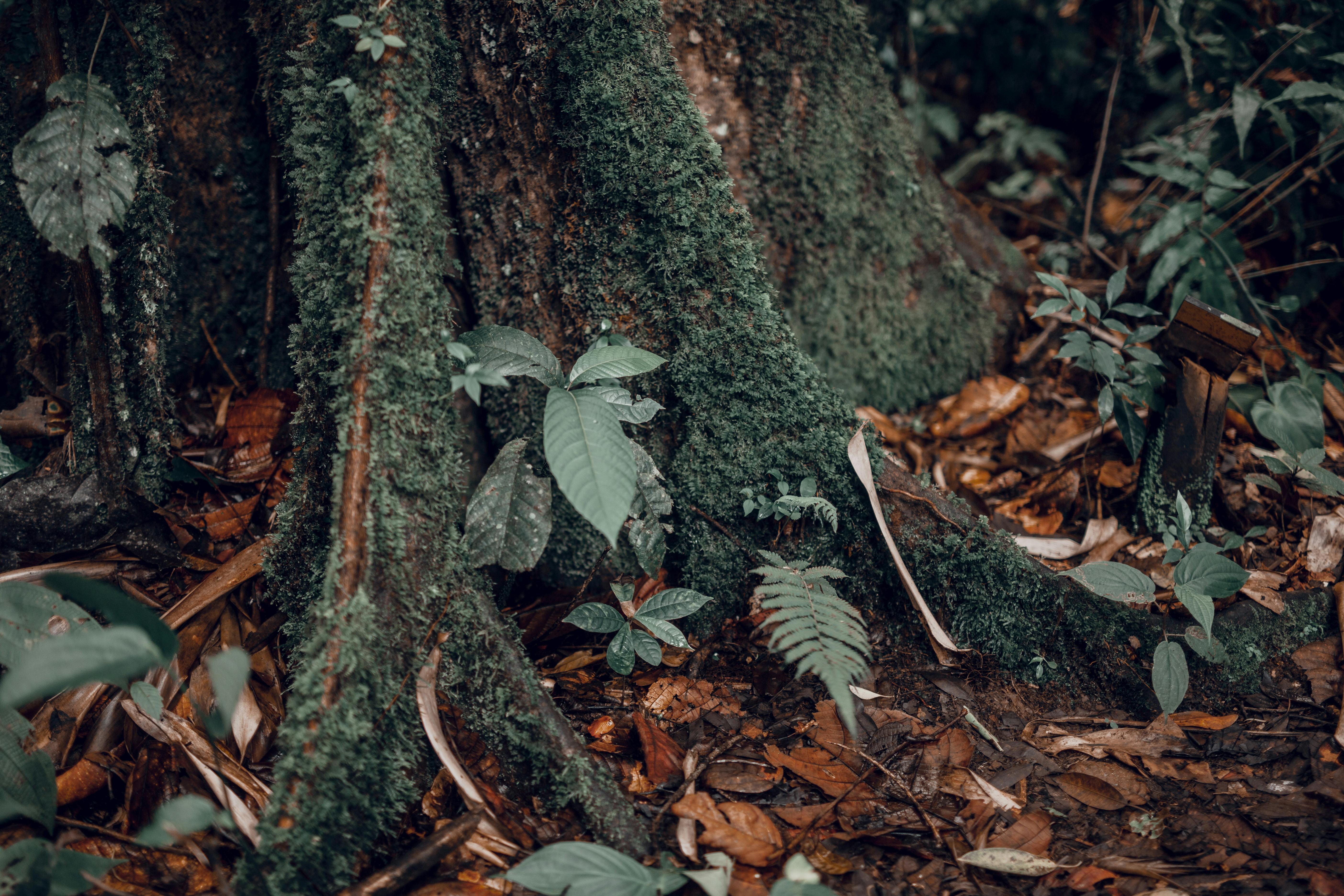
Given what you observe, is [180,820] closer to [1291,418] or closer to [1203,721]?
[1203,721]

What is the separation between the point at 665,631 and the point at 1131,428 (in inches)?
67.4

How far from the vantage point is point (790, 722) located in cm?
195

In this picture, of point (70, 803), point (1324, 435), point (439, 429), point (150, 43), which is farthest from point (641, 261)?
point (1324, 435)

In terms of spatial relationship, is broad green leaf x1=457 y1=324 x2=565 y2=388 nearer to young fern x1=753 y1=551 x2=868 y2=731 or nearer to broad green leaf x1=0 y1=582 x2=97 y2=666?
young fern x1=753 y1=551 x2=868 y2=731

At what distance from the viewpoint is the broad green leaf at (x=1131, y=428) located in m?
2.48

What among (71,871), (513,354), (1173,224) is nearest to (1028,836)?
(513,354)

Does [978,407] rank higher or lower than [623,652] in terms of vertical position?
higher

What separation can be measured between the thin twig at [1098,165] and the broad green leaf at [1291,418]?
1.23m

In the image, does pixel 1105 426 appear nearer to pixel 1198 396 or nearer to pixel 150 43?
pixel 1198 396

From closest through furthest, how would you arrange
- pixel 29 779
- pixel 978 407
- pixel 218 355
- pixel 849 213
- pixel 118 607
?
1. pixel 118 607
2. pixel 29 779
3. pixel 218 355
4. pixel 849 213
5. pixel 978 407

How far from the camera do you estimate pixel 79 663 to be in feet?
4.28

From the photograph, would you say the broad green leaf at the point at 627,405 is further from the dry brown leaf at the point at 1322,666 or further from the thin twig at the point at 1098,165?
the thin twig at the point at 1098,165

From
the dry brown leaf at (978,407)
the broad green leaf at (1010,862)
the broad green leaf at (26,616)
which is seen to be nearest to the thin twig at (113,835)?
the broad green leaf at (26,616)

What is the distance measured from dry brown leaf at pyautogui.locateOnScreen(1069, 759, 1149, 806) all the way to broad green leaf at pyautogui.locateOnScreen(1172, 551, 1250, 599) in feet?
1.66
